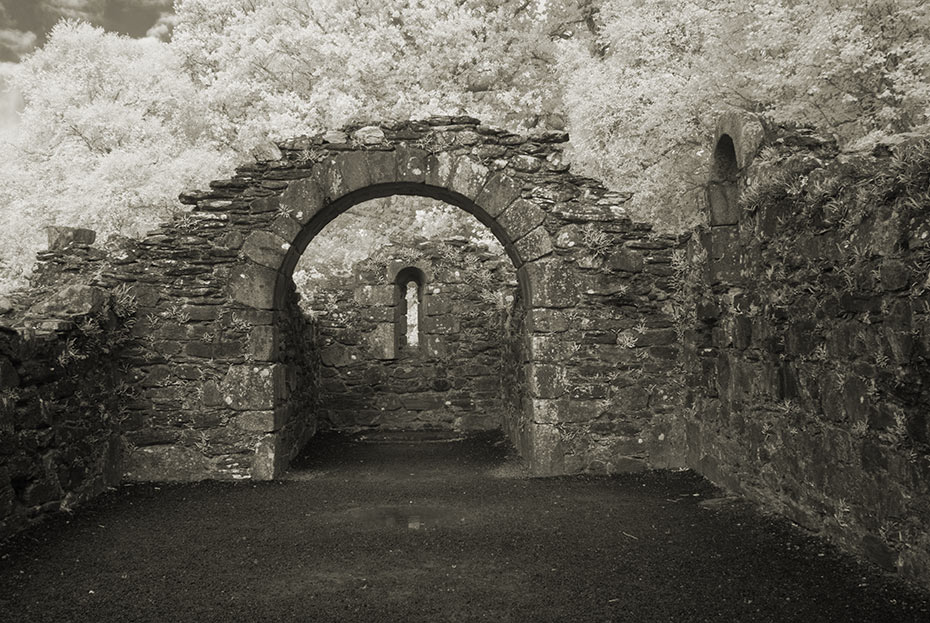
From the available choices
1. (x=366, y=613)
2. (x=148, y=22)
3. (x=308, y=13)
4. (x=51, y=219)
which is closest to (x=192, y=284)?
(x=366, y=613)

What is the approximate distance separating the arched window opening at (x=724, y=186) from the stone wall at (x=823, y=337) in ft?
0.05

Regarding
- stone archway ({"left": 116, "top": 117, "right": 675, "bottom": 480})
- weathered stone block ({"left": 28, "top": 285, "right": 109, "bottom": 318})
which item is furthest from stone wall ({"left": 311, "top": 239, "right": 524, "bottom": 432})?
weathered stone block ({"left": 28, "top": 285, "right": 109, "bottom": 318})

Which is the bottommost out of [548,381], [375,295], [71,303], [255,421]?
[255,421]

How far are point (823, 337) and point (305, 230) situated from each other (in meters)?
4.83

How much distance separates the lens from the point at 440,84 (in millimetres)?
15586

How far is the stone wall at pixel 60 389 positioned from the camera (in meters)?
4.62

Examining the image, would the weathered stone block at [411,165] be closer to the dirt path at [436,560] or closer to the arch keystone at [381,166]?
the arch keystone at [381,166]

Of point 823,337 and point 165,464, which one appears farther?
point 165,464

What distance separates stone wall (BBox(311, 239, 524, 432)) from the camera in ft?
Answer: 33.9

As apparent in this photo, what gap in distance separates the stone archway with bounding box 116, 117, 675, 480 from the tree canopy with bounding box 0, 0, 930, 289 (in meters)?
5.04

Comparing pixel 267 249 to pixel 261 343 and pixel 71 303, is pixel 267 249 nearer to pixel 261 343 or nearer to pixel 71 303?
pixel 261 343

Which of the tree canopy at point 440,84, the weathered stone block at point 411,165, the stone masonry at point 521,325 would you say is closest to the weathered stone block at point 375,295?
the stone masonry at point 521,325

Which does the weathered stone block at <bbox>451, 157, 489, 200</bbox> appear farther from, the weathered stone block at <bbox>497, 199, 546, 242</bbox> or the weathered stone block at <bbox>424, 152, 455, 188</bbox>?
the weathered stone block at <bbox>497, 199, 546, 242</bbox>

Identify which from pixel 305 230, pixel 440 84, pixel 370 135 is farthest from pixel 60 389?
pixel 440 84
